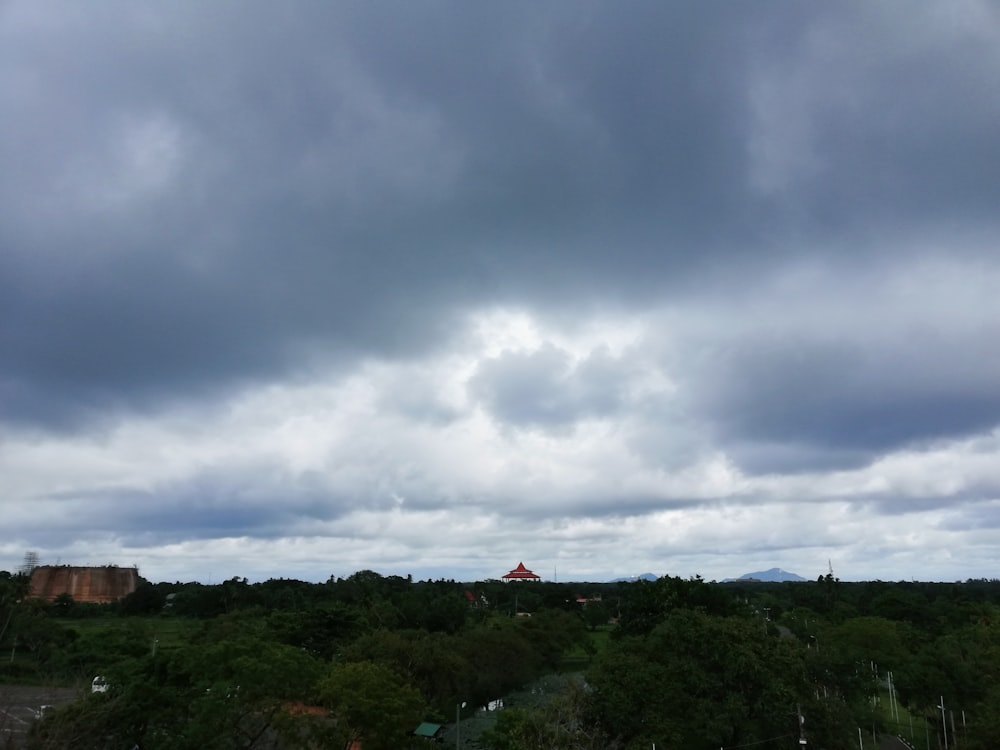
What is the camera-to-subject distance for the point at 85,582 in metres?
182

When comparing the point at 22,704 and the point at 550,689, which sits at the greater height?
the point at 550,689

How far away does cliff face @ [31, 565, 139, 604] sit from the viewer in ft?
582

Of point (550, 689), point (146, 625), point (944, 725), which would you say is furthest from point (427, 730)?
point (146, 625)

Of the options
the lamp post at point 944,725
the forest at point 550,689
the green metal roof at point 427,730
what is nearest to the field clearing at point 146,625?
the forest at point 550,689

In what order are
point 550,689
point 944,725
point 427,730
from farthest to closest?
point 550,689 < point 944,725 < point 427,730

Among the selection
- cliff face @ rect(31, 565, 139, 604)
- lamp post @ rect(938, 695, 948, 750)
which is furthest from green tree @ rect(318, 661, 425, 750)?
cliff face @ rect(31, 565, 139, 604)

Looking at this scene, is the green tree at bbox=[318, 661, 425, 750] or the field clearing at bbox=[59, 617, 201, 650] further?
the field clearing at bbox=[59, 617, 201, 650]

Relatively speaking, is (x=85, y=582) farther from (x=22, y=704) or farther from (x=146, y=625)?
(x=22, y=704)

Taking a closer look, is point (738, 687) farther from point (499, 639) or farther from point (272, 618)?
point (272, 618)

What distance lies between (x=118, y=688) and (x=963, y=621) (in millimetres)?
104656

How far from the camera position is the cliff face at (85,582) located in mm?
177250

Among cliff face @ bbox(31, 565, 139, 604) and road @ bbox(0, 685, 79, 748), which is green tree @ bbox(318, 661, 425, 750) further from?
cliff face @ bbox(31, 565, 139, 604)

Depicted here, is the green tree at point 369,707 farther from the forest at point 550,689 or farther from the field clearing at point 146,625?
the field clearing at point 146,625

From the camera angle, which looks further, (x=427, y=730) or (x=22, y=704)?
(x=22, y=704)
